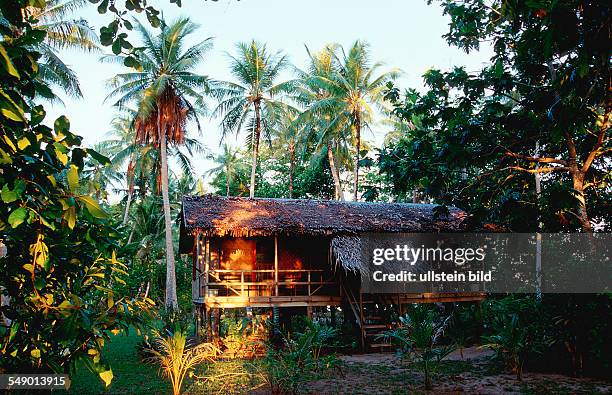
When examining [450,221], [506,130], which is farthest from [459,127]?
[450,221]

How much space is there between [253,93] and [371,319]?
514 inches

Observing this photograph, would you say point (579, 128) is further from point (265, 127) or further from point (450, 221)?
point (265, 127)

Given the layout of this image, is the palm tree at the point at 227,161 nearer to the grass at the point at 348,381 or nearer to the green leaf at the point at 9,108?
the grass at the point at 348,381

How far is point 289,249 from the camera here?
14930 millimetres

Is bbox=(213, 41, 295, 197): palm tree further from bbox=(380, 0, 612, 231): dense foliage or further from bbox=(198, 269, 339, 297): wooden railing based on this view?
bbox=(380, 0, 612, 231): dense foliage

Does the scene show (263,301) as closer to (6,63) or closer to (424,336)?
(424,336)

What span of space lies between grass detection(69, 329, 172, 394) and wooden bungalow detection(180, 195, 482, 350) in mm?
2331

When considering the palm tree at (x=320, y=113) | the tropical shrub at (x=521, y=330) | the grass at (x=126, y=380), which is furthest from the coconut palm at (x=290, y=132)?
the tropical shrub at (x=521, y=330)

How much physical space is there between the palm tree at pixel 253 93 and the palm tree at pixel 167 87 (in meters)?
3.23

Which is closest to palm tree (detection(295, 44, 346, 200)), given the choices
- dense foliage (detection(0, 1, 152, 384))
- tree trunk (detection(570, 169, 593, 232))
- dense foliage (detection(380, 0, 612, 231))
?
dense foliage (detection(380, 0, 612, 231))

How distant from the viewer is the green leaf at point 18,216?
142 centimetres

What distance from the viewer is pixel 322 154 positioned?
2452 centimetres

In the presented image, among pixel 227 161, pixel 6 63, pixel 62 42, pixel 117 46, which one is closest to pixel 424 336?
pixel 117 46

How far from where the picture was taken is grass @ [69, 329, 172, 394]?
8156 millimetres
